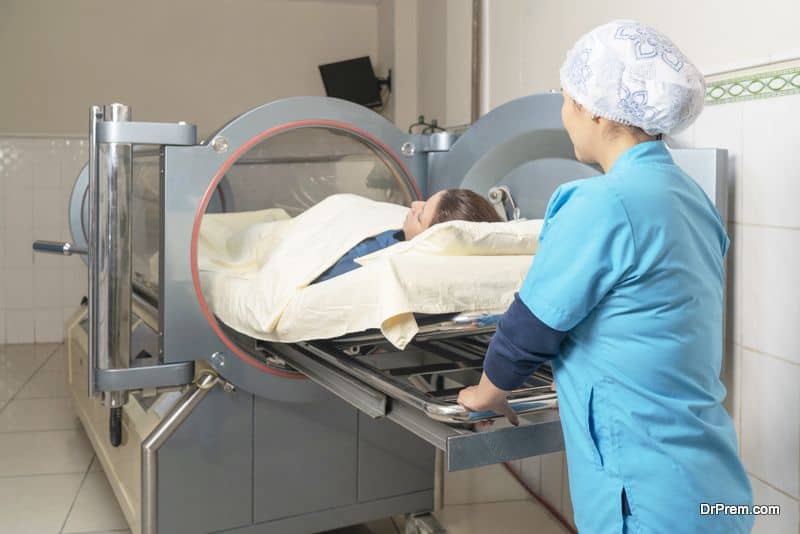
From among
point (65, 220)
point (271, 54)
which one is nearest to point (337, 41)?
point (271, 54)

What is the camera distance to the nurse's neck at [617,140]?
3.56ft

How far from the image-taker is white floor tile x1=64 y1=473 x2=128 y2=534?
2244mm

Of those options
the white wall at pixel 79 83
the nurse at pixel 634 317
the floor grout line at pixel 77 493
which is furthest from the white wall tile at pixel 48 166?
the nurse at pixel 634 317

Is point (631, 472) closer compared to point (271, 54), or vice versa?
point (631, 472)

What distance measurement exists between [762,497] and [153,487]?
1.31m

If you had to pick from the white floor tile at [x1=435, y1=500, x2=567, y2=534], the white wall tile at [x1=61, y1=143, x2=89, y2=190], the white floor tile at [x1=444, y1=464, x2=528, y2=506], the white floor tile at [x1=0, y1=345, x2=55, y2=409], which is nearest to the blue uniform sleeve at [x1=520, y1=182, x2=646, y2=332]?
the white floor tile at [x1=435, y1=500, x2=567, y2=534]

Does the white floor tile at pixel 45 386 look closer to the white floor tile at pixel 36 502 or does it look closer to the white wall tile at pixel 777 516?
the white floor tile at pixel 36 502

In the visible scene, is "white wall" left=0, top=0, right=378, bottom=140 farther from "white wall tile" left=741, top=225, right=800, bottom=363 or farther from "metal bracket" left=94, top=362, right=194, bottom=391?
"white wall tile" left=741, top=225, right=800, bottom=363

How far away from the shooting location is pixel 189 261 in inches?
73.1

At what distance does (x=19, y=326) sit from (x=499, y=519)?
3397 mm

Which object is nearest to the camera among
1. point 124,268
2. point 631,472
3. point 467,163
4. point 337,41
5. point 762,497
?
point 631,472

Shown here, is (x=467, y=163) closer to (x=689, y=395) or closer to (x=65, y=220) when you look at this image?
(x=689, y=395)

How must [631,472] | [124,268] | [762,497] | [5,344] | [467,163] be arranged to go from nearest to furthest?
1. [631,472]
2. [762,497]
3. [124,268]
4. [467,163]
5. [5,344]

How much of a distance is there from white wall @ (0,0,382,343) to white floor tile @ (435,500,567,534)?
3122 mm
